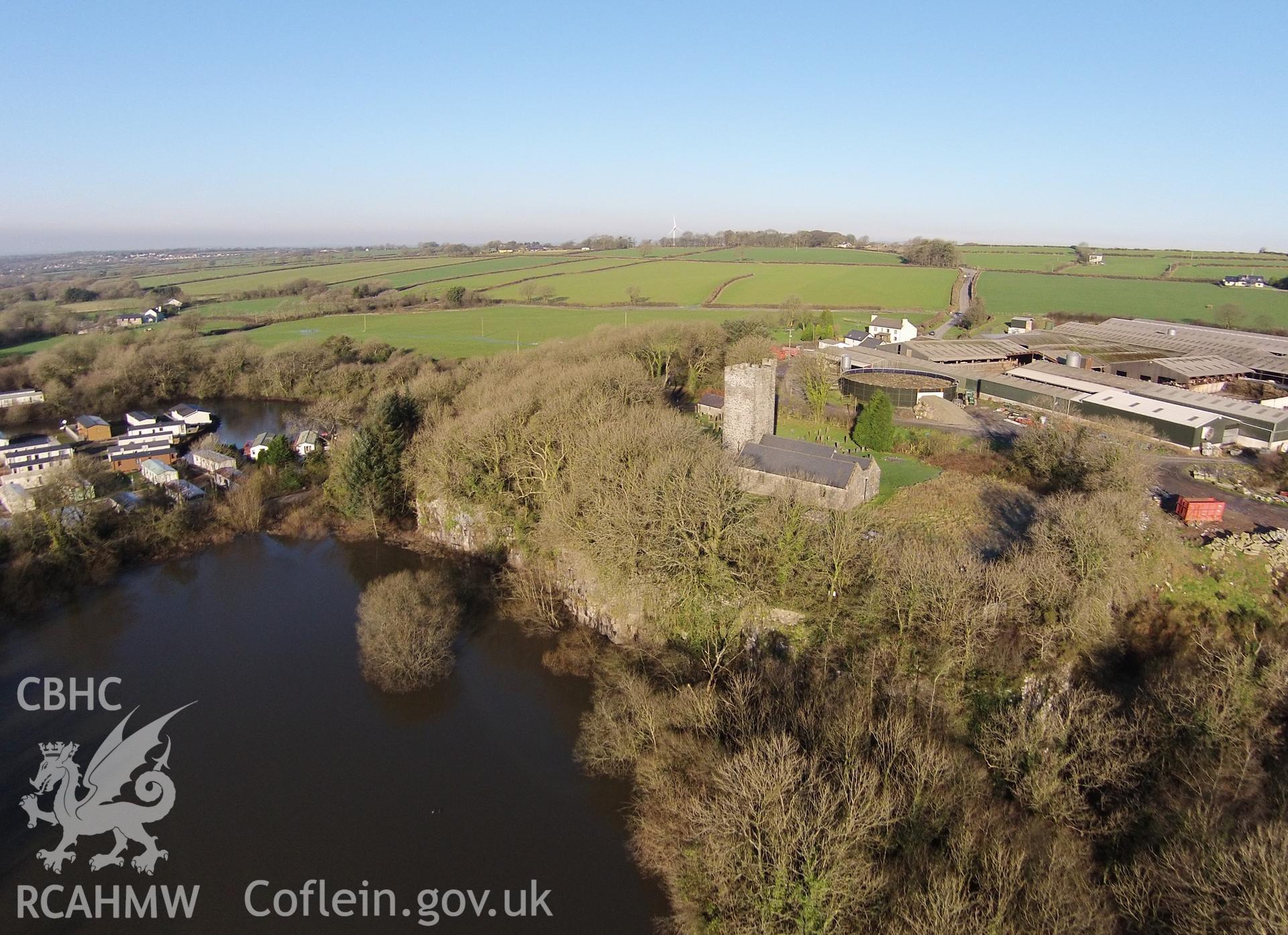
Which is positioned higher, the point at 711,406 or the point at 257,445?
the point at 711,406

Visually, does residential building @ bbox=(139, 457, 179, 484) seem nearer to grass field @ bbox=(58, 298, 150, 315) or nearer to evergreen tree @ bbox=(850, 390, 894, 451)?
evergreen tree @ bbox=(850, 390, 894, 451)

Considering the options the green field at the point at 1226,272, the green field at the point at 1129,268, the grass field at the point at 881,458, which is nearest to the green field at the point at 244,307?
the grass field at the point at 881,458

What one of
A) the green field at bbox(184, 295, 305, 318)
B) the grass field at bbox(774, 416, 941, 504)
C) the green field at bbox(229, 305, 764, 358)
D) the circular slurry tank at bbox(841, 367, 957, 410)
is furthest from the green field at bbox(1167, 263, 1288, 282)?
the green field at bbox(184, 295, 305, 318)

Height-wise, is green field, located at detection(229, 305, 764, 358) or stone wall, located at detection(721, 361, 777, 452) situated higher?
green field, located at detection(229, 305, 764, 358)

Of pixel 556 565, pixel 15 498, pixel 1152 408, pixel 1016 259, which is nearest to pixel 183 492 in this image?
pixel 15 498

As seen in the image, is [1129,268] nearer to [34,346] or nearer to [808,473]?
[808,473]

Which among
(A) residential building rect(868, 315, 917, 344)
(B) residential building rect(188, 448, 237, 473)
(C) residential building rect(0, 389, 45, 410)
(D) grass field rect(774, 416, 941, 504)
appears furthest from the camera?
(A) residential building rect(868, 315, 917, 344)
